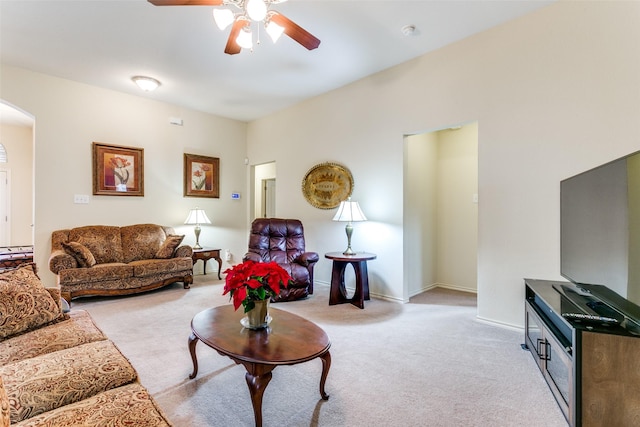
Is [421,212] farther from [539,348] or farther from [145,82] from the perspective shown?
[145,82]

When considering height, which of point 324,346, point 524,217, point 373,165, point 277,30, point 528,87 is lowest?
point 324,346

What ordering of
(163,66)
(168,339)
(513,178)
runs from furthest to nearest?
1. (163,66)
2. (513,178)
3. (168,339)

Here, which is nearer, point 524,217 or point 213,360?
point 213,360

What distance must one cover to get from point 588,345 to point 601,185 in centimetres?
92

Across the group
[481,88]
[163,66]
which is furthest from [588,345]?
[163,66]

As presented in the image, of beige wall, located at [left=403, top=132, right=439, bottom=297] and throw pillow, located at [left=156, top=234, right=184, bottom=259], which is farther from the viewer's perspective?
throw pillow, located at [left=156, top=234, right=184, bottom=259]

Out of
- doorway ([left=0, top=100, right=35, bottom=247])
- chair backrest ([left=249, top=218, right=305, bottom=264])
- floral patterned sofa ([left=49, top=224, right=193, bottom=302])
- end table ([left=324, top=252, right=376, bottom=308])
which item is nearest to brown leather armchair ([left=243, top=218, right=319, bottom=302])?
chair backrest ([left=249, top=218, right=305, bottom=264])

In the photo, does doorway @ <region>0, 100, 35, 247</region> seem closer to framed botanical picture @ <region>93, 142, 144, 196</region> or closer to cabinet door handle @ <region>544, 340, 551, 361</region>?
framed botanical picture @ <region>93, 142, 144, 196</region>

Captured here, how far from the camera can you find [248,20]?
2.34m

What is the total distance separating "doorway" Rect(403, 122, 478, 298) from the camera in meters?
4.23

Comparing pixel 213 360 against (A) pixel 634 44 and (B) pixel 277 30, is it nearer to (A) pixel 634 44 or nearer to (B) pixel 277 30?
(B) pixel 277 30

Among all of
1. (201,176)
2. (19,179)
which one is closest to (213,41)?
(201,176)

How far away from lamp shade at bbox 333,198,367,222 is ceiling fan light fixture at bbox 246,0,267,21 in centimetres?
239

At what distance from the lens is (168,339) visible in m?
2.73
